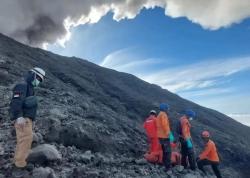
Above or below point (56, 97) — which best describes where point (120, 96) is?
above

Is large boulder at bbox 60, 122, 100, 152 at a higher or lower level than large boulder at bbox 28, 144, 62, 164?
higher

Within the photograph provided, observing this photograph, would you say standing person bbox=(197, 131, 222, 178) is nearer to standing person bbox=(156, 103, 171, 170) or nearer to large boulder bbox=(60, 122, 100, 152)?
standing person bbox=(156, 103, 171, 170)

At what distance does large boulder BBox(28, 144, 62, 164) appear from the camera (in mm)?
9805

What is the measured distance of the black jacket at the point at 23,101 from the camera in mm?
8883

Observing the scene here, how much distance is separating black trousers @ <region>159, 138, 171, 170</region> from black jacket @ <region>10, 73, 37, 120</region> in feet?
16.1

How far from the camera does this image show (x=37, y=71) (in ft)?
31.2

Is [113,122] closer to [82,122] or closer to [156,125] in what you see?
[82,122]

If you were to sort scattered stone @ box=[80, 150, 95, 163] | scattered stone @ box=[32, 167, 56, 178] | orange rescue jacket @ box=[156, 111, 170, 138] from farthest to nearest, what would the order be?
orange rescue jacket @ box=[156, 111, 170, 138]
scattered stone @ box=[80, 150, 95, 163]
scattered stone @ box=[32, 167, 56, 178]

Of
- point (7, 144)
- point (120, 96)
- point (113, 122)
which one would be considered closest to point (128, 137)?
point (113, 122)

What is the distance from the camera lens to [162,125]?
1244 cm

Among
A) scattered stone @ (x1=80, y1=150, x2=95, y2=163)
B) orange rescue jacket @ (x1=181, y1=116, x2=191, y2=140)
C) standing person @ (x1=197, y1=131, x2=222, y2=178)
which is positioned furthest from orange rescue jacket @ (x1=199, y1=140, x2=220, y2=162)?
scattered stone @ (x1=80, y1=150, x2=95, y2=163)

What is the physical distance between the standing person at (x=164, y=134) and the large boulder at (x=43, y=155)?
11.8 ft

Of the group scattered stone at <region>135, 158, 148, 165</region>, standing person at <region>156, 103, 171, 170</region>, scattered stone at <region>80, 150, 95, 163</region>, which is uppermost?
standing person at <region>156, 103, 171, 170</region>

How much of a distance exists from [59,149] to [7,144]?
1.50m
